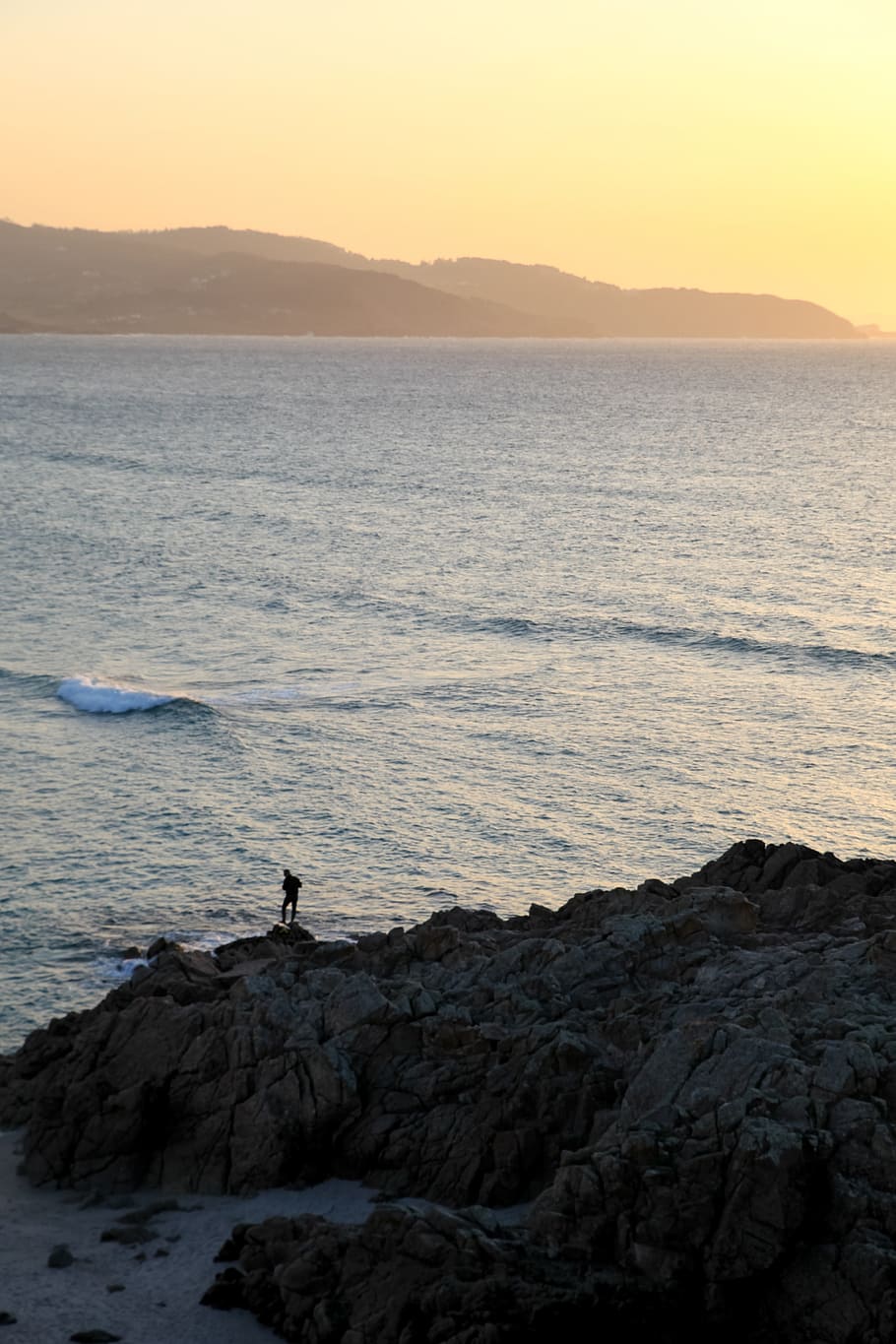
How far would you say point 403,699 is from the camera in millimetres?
61375

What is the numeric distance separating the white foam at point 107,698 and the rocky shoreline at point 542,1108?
83.4ft

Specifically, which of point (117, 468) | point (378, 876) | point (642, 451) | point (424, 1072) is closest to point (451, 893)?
point (378, 876)

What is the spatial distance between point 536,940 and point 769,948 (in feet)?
14.4

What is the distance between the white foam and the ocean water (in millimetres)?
167

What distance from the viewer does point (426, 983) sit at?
28859 millimetres

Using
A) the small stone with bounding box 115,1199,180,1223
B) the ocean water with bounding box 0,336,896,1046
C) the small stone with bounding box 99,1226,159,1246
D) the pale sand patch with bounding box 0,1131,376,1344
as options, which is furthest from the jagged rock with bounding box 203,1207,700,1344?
the ocean water with bounding box 0,336,896,1046

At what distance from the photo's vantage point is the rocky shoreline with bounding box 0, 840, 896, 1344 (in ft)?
65.2

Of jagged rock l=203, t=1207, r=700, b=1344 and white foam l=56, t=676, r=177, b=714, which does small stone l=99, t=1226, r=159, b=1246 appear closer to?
jagged rock l=203, t=1207, r=700, b=1344

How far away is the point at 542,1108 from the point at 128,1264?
6941 mm

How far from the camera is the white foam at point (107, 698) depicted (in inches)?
2318

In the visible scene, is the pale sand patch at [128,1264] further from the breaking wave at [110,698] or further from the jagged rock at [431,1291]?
the breaking wave at [110,698]

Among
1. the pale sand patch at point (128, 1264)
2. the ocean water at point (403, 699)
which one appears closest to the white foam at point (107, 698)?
the ocean water at point (403, 699)

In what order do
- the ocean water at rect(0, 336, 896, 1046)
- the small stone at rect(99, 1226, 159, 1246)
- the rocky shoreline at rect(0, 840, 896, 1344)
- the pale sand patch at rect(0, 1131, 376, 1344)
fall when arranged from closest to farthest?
the rocky shoreline at rect(0, 840, 896, 1344), the pale sand patch at rect(0, 1131, 376, 1344), the small stone at rect(99, 1226, 159, 1246), the ocean water at rect(0, 336, 896, 1046)

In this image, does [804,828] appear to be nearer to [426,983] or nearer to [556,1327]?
[426,983]
